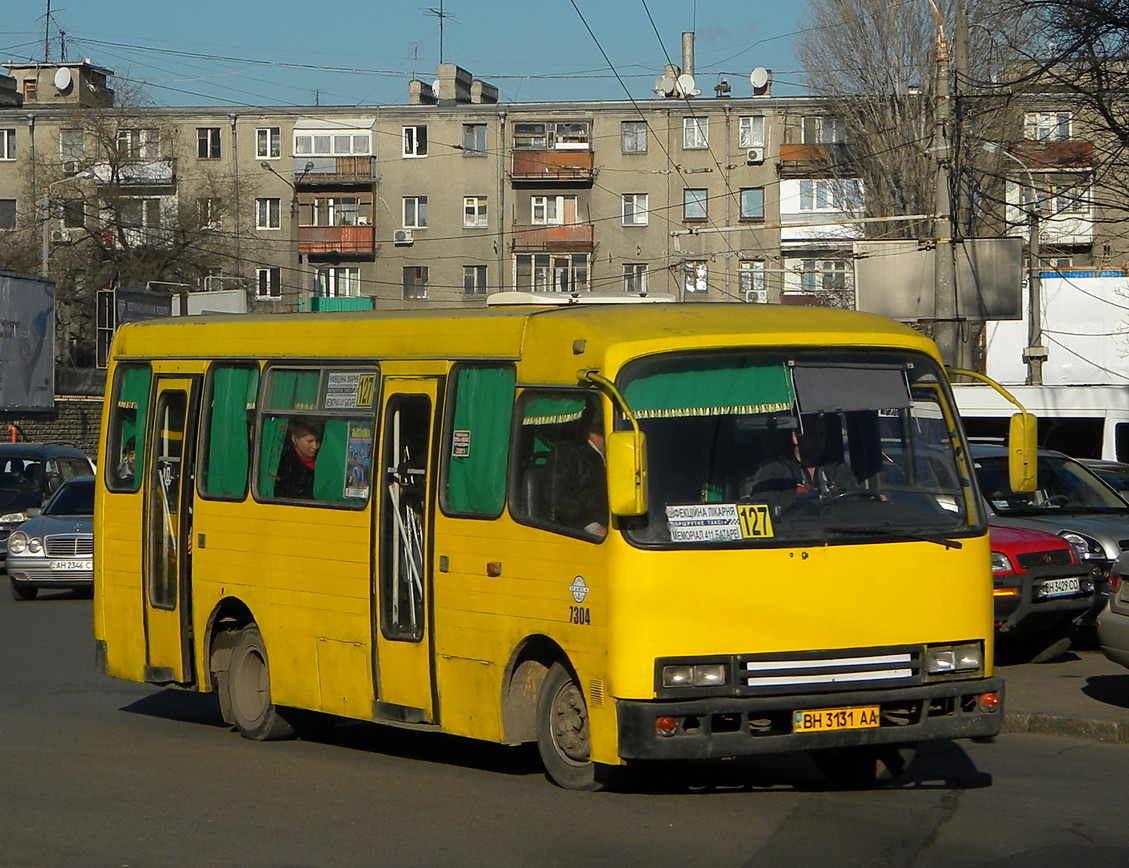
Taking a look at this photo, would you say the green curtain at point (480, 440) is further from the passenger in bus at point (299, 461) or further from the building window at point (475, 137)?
the building window at point (475, 137)

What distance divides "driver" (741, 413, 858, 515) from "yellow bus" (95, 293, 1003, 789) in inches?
0.4

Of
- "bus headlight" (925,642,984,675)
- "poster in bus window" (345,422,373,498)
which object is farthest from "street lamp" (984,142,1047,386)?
"bus headlight" (925,642,984,675)

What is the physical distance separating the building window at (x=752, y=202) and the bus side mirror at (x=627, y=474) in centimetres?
6155

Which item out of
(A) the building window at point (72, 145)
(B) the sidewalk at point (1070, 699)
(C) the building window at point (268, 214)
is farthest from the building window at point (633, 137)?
(B) the sidewalk at point (1070, 699)

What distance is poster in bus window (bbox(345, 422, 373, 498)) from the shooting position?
9.50 metres

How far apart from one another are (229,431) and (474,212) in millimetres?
60944

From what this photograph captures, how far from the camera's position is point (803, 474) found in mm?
7898

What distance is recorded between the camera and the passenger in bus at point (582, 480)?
7.84 m

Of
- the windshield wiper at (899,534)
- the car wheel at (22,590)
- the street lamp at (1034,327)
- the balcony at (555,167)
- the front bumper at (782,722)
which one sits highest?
the balcony at (555,167)

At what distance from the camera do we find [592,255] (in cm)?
6981

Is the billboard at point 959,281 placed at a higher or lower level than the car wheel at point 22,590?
higher

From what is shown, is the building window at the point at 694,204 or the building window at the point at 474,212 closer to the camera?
the building window at the point at 694,204

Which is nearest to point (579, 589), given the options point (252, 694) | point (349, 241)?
point (252, 694)

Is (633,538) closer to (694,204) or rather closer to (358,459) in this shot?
(358,459)
